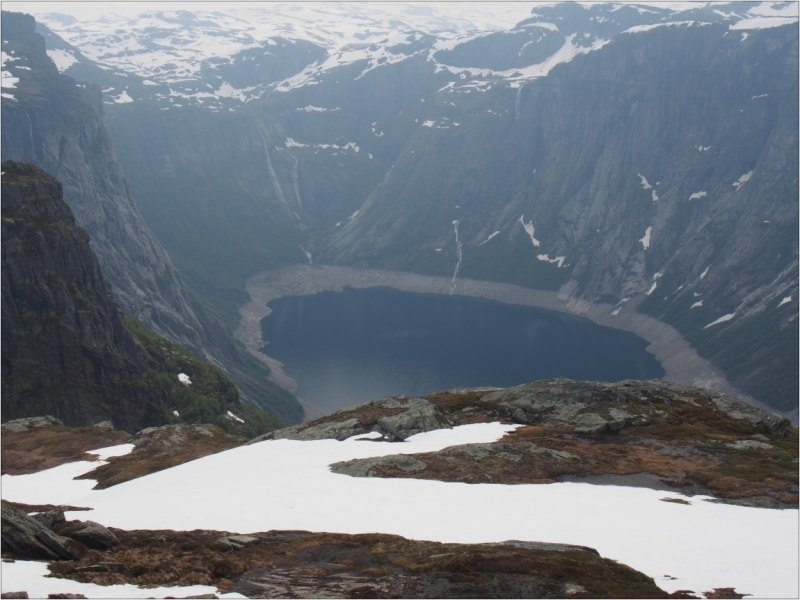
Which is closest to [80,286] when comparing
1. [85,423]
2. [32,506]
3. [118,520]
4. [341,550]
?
[85,423]

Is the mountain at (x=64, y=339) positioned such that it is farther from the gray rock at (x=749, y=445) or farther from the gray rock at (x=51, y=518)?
the gray rock at (x=749, y=445)

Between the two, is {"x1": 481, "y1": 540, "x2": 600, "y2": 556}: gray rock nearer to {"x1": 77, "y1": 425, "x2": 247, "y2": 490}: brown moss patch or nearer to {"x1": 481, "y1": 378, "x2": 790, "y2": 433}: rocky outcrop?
{"x1": 481, "y1": 378, "x2": 790, "y2": 433}: rocky outcrop

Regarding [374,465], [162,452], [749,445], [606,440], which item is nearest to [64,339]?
[162,452]

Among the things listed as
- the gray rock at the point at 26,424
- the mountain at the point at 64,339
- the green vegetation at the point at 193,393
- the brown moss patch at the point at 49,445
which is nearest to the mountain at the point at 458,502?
the brown moss patch at the point at 49,445

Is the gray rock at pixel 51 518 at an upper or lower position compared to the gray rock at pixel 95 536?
upper

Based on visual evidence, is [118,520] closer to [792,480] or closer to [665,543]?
[665,543]
